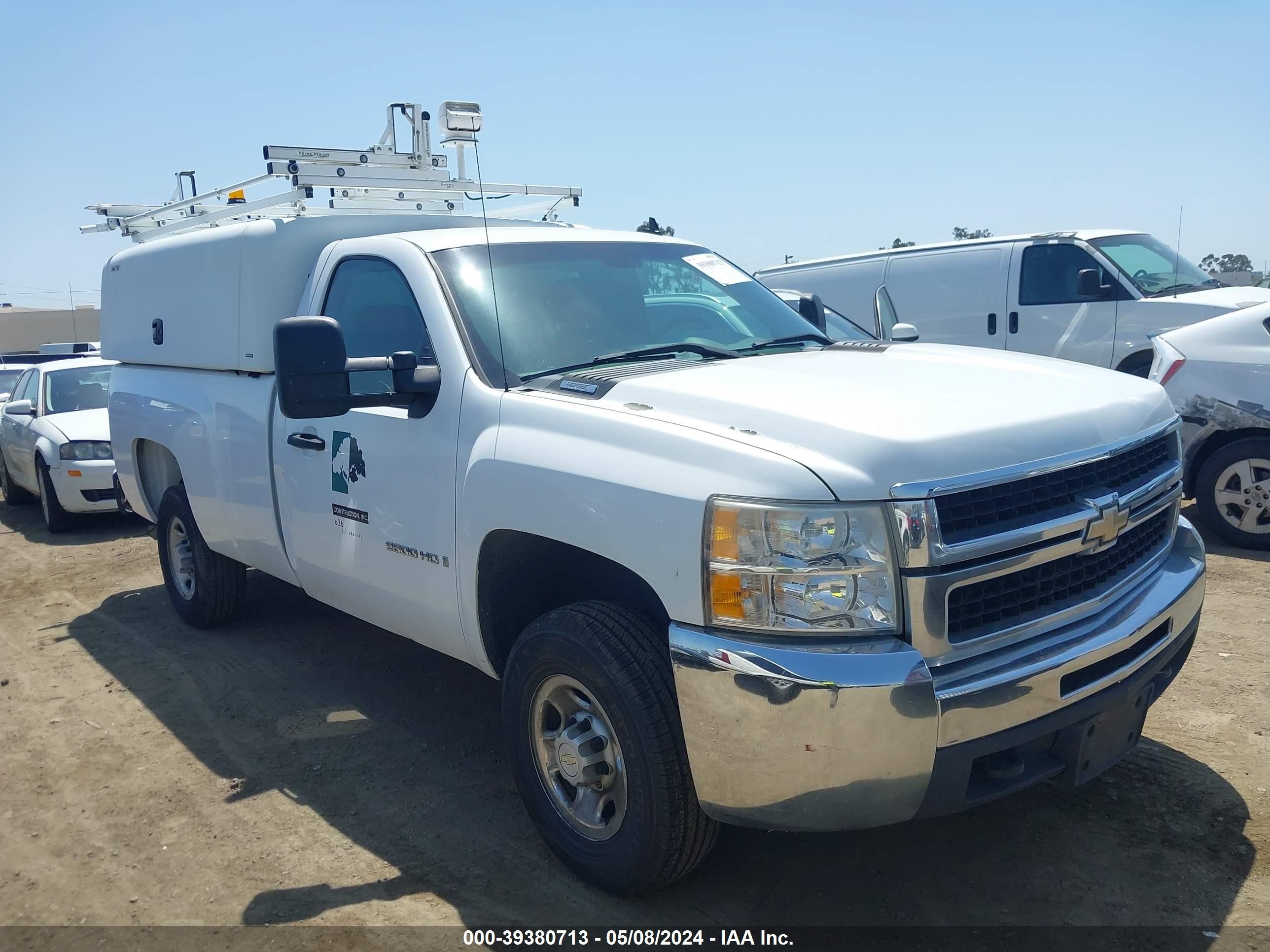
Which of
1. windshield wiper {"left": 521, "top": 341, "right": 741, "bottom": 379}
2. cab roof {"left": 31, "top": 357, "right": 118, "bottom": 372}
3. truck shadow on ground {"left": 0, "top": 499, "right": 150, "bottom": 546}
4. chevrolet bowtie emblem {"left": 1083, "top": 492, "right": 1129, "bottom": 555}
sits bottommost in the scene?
truck shadow on ground {"left": 0, "top": 499, "right": 150, "bottom": 546}

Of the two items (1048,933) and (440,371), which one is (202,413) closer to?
(440,371)

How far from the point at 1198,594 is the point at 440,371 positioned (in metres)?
2.62

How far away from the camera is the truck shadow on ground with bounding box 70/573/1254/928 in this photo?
9.93ft

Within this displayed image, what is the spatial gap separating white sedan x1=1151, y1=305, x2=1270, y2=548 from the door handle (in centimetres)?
521

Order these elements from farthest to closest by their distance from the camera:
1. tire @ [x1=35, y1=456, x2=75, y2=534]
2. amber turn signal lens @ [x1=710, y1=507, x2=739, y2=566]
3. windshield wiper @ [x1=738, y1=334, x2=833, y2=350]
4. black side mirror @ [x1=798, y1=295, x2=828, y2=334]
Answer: tire @ [x1=35, y1=456, x2=75, y2=534], black side mirror @ [x1=798, y1=295, x2=828, y2=334], windshield wiper @ [x1=738, y1=334, x2=833, y2=350], amber turn signal lens @ [x1=710, y1=507, x2=739, y2=566]

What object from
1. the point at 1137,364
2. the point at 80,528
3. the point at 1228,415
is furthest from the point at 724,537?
the point at 80,528

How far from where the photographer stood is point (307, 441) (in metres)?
4.29

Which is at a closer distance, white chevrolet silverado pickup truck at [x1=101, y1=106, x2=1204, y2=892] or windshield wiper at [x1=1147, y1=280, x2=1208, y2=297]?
white chevrolet silverado pickup truck at [x1=101, y1=106, x2=1204, y2=892]

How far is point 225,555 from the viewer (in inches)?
221

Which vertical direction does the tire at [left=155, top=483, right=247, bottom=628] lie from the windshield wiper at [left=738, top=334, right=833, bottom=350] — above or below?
below

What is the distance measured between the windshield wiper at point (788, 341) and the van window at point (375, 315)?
1.24 m

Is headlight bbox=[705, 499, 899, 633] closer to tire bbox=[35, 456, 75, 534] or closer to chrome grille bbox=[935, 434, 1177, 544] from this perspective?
chrome grille bbox=[935, 434, 1177, 544]

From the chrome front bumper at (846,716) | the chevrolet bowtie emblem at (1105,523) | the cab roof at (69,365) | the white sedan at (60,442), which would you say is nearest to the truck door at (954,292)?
the chevrolet bowtie emblem at (1105,523)

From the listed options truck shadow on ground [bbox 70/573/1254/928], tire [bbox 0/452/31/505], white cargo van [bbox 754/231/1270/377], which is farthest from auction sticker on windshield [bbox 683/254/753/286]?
tire [bbox 0/452/31/505]
